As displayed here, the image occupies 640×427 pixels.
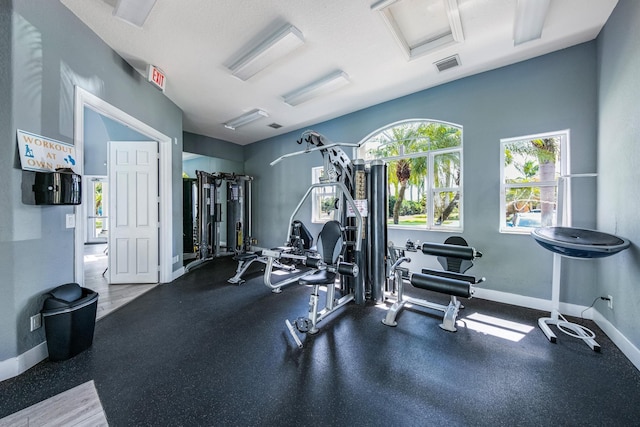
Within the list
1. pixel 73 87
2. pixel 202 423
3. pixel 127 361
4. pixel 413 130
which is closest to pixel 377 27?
pixel 413 130

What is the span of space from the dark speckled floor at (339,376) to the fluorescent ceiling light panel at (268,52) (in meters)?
3.10

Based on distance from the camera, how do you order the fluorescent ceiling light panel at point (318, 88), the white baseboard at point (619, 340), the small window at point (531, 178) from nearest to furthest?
the white baseboard at point (619, 340)
the small window at point (531, 178)
the fluorescent ceiling light panel at point (318, 88)

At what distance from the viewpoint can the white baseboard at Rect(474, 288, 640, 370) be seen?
1915 millimetres

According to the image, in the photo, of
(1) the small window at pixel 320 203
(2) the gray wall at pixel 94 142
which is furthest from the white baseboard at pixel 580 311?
(2) the gray wall at pixel 94 142

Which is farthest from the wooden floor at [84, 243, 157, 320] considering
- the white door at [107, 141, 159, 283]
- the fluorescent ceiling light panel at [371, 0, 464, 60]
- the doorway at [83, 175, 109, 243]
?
the fluorescent ceiling light panel at [371, 0, 464, 60]

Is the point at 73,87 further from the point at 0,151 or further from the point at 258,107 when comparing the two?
the point at 258,107

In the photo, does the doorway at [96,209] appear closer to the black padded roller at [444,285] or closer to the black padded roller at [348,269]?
the black padded roller at [348,269]

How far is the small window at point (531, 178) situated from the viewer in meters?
2.88

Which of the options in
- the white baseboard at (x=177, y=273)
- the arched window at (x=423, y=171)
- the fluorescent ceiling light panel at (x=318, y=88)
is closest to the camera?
the fluorescent ceiling light panel at (x=318, y=88)

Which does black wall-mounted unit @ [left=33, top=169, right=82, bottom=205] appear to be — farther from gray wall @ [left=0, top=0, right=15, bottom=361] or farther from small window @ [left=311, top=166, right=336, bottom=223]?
small window @ [left=311, top=166, right=336, bottom=223]

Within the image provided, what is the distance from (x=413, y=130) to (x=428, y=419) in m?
3.80

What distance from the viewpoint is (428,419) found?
55.1 inches

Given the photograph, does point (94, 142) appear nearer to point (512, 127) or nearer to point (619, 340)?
point (512, 127)

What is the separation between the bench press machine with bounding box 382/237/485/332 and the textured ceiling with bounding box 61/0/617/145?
7.68ft
